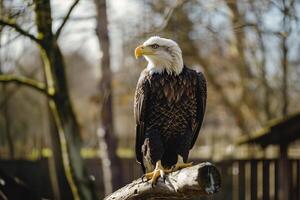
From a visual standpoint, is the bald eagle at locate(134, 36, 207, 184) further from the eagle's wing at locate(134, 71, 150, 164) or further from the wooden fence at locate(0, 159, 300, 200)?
the wooden fence at locate(0, 159, 300, 200)

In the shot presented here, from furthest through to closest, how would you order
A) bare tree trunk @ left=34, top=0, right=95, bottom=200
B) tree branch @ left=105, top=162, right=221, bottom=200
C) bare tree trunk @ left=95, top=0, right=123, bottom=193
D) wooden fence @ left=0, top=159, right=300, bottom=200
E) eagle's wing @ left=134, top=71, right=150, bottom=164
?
1. bare tree trunk @ left=95, top=0, right=123, bottom=193
2. wooden fence @ left=0, top=159, right=300, bottom=200
3. bare tree trunk @ left=34, top=0, right=95, bottom=200
4. eagle's wing @ left=134, top=71, right=150, bottom=164
5. tree branch @ left=105, top=162, right=221, bottom=200

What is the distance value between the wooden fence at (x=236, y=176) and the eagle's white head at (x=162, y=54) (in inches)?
198

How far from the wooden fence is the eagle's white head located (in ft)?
16.5

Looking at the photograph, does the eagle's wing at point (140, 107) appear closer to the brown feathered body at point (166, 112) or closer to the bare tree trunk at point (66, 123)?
the brown feathered body at point (166, 112)

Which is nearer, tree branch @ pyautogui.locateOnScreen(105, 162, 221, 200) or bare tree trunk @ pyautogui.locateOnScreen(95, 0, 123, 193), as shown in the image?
tree branch @ pyautogui.locateOnScreen(105, 162, 221, 200)

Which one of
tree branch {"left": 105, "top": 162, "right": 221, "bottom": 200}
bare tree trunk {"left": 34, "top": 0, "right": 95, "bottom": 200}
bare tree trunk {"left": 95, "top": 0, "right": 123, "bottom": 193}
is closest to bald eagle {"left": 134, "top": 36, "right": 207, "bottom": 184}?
tree branch {"left": 105, "top": 162, "right": 221, "bottom": 200}

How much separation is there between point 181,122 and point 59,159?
6.74 metres

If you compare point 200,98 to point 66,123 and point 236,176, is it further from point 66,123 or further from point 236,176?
point 236,176

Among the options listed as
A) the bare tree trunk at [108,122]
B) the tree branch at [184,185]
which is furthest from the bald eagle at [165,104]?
the bare tree trunk at [108,122]

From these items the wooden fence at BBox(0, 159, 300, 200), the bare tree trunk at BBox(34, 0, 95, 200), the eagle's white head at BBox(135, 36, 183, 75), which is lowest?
the wooden fence at BBox(0, 159, 300, 200)

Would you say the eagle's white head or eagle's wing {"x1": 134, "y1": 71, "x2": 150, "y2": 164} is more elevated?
the eagle's white head

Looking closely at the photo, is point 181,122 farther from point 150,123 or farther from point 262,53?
point 262,53

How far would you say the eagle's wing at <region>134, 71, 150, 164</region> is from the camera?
498 cm

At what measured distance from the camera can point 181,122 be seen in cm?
505
